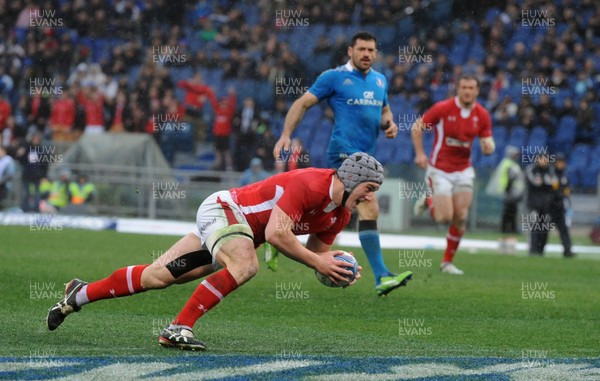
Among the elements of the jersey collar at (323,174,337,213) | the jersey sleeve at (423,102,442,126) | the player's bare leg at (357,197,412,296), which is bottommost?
the player's bare leg at (357,197,412,296)

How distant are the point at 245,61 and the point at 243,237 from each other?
23.5 m

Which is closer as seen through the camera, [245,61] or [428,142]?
[428,142]

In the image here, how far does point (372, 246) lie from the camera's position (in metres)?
12.4

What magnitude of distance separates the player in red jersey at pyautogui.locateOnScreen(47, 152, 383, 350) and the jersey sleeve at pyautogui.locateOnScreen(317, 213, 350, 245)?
0.02m

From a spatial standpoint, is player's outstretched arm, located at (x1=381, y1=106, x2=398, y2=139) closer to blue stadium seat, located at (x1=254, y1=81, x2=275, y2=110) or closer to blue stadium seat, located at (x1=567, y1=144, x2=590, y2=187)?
blue stadium seat, located at (x1=567, y1=144, x2=590, y2=187)

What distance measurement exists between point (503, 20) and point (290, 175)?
78.2ft

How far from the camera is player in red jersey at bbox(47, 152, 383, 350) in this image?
26.1 feet

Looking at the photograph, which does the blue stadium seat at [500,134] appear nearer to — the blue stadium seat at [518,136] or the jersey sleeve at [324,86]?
the blue stadium seat at [518,136]

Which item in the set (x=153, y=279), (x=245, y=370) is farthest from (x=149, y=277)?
(x=245, y=370)

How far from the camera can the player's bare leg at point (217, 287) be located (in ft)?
26.3

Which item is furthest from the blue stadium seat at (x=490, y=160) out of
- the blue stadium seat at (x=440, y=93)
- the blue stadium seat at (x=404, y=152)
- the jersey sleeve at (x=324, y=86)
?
the jersey sleeve at (x=324, y=86)

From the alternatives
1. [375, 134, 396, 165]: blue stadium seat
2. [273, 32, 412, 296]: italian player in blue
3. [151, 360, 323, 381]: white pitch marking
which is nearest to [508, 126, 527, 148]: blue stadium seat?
[375, 134, 396, 165]: blue stadium seat

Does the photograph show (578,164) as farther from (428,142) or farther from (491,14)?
(491,14)

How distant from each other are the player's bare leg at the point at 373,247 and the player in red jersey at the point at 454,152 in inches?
132
